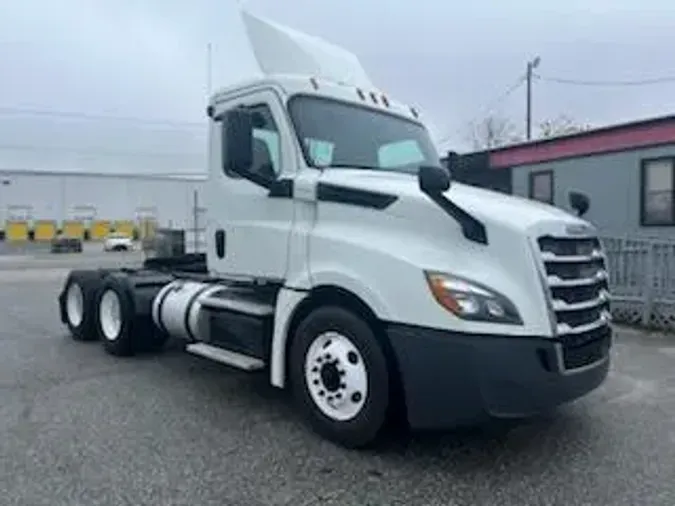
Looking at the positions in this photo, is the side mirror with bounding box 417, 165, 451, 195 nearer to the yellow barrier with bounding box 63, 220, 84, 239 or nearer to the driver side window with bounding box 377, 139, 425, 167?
the driver side window with bounding box 377, 139, 425, 167

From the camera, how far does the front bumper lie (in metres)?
4.15

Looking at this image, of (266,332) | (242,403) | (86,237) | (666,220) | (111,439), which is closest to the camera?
(111,439)

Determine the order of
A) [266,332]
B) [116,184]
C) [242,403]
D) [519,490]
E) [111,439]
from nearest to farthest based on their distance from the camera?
[519,490]
[111,439]
[266,332]
[242,403]
[116,184]

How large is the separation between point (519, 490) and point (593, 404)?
2.09 m

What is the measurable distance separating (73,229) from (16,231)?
15.1ft

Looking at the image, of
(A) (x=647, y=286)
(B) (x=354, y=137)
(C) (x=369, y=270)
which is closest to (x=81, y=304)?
(B) (x=354, y=137)

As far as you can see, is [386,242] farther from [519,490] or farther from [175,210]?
[175,210]

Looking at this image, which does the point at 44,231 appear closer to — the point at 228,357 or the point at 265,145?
the point at 228,357

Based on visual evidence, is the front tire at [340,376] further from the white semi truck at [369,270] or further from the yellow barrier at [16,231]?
the yellow barrier at [16,231]

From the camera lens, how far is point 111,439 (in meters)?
4.96

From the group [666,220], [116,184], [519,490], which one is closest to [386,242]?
[519,490]

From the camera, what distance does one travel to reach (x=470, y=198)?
479cm

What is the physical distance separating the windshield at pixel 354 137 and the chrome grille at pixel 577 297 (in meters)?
1.56

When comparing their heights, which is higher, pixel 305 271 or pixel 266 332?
pixel 305 271
